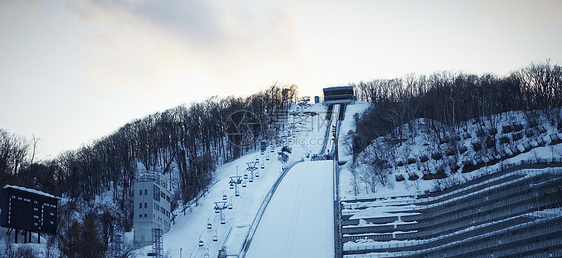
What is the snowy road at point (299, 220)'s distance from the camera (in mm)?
43562

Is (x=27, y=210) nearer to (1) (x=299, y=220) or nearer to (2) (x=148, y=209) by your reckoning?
(2) (x=148, y=209)

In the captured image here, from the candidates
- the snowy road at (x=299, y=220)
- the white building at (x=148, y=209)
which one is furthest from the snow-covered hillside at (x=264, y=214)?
the white building at (x=148, y=209)

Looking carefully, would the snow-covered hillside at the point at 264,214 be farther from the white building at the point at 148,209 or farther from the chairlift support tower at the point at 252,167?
the white building at the point at 148,209

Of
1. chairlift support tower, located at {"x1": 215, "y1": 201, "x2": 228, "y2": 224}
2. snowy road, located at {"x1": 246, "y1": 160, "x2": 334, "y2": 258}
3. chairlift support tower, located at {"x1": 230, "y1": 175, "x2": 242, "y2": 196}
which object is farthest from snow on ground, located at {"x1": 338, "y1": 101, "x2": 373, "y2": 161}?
chairlift support tower, located at {"x1": 215, "y1": 201, "x2": 228, "y2": 224}

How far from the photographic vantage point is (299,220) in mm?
49219

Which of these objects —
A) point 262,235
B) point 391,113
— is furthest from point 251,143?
point 262,235

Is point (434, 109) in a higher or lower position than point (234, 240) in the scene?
higher

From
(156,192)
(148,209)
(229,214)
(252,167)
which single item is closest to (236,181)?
(252,167)

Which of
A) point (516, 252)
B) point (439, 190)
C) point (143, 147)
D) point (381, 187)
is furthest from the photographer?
point (143, 147)

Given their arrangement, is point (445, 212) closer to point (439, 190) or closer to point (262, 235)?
point (439, 190)

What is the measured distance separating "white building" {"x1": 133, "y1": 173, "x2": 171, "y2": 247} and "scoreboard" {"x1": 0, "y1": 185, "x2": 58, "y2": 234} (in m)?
7.07

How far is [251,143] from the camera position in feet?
283

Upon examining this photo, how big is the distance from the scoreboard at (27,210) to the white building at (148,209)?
707cm

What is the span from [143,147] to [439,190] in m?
47.1
